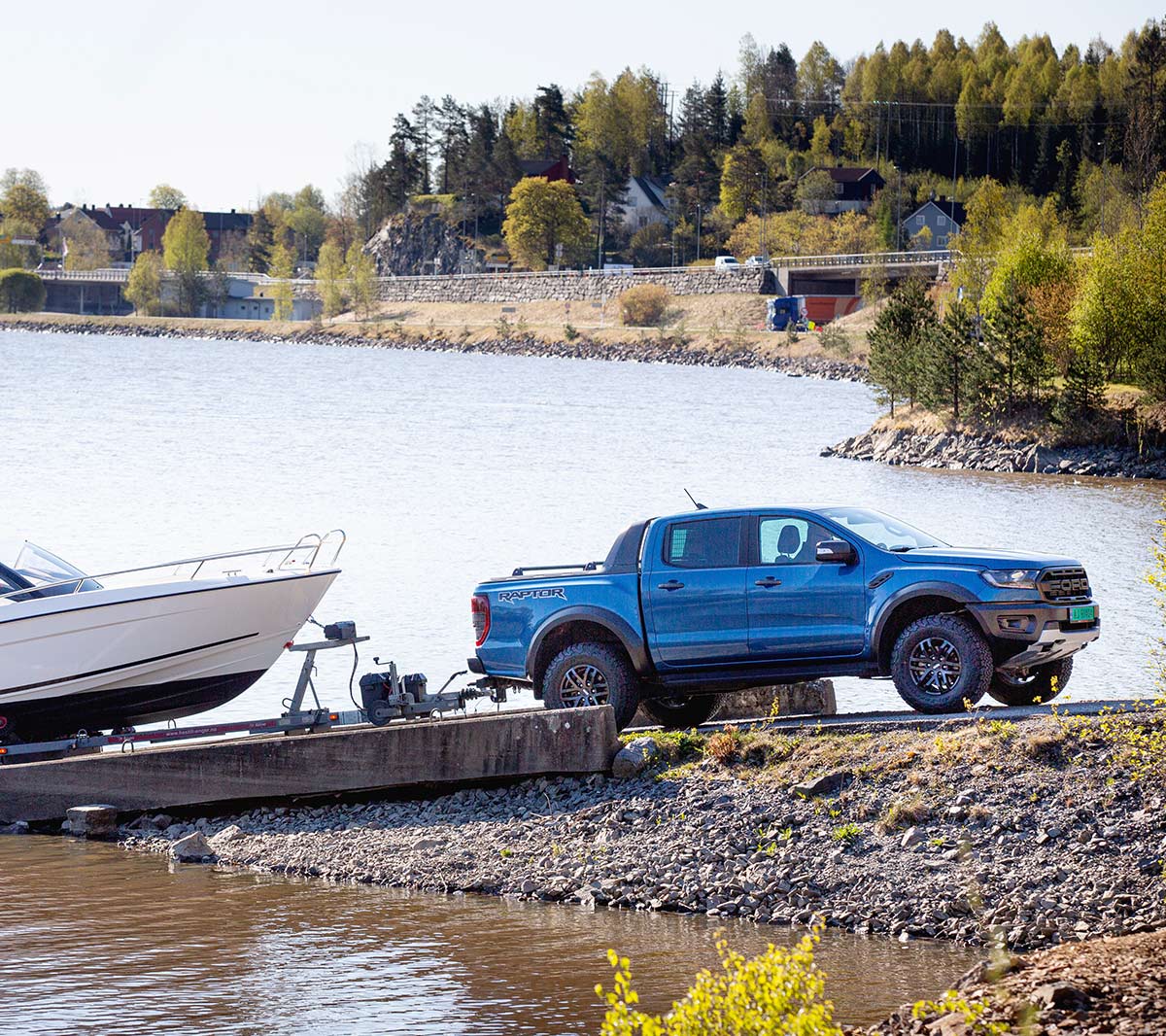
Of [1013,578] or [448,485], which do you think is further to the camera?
[448,485]

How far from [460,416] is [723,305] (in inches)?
2570

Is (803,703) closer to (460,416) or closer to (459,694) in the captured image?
(459,694)

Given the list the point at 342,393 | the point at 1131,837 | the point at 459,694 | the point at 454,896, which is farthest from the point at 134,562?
the point at 342,393

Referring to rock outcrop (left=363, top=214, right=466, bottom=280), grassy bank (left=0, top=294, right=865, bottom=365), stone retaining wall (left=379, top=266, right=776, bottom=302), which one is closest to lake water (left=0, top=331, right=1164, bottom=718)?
grassy bank (left=0, top=294, right=865, bottom=365)

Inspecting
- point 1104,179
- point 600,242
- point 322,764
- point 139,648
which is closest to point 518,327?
point 600,242

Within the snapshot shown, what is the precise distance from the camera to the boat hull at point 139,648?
14867 mm

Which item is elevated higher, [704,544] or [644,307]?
[644,307]

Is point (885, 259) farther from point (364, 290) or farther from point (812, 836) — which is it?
point (812, 836)

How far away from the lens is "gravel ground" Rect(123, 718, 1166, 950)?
11.0m

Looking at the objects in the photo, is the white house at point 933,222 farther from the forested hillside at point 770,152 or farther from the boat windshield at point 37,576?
the boat windshield at point 37,576

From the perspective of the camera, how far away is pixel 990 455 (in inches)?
2266

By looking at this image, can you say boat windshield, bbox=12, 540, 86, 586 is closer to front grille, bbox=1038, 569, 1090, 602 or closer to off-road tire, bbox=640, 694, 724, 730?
off-road tire, bbox=640, 694, 724, 730

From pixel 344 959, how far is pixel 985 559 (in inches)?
238

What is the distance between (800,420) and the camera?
7506cm
